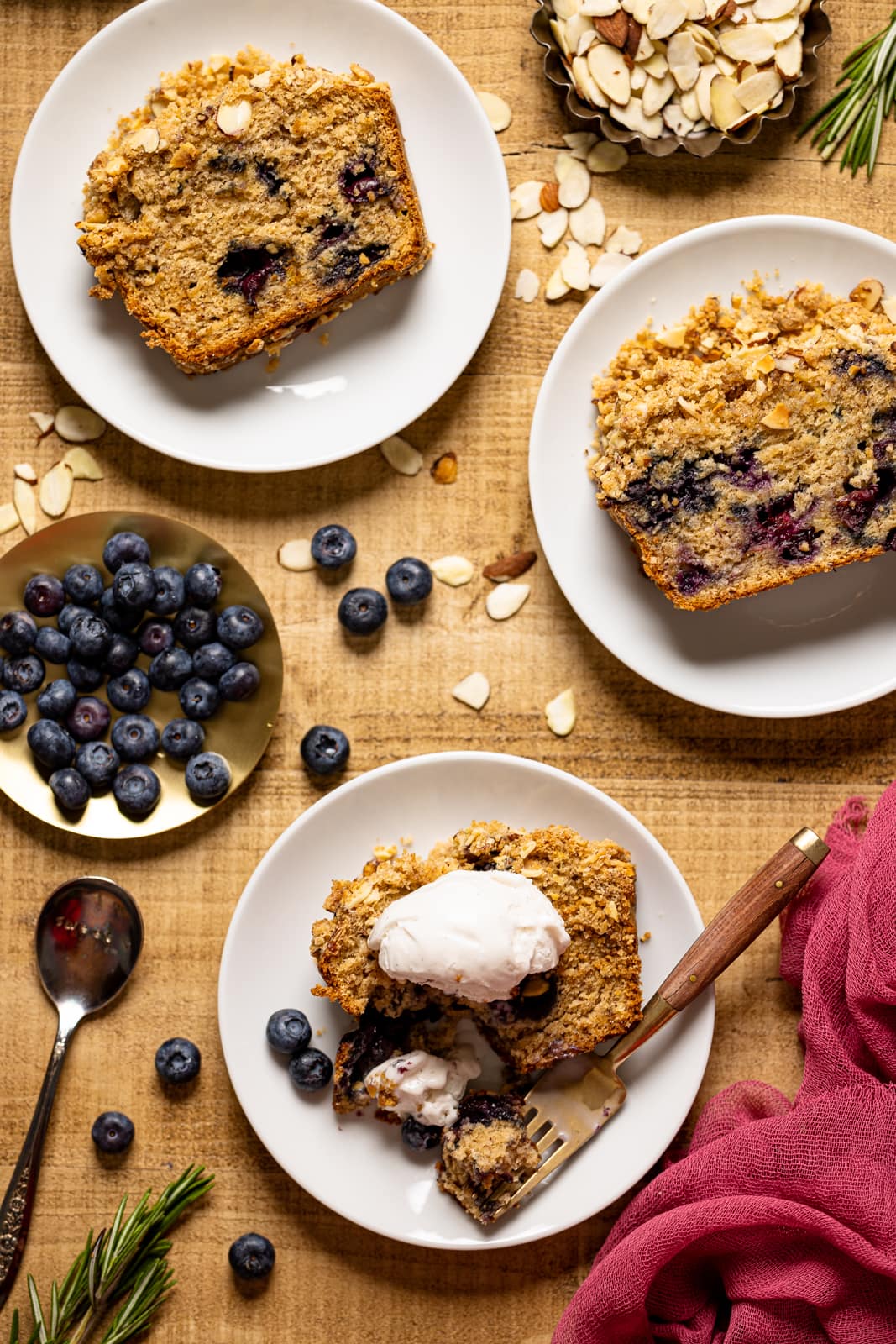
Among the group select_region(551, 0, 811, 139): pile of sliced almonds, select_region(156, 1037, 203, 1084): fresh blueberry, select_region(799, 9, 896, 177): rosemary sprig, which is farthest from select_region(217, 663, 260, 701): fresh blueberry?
select_region(799, 9, 896, 177): rosemary sprig

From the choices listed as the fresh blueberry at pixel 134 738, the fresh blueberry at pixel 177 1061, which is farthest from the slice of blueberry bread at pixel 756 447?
the fresh blueberry at pixel 177 1061

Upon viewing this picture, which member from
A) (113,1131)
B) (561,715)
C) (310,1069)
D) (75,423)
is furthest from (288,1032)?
(75,423)

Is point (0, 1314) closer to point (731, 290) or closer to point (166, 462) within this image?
point (166, 462)

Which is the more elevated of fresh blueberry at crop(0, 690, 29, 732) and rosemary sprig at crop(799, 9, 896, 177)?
rosemary sprig at crop(799, 9, 896, 177)

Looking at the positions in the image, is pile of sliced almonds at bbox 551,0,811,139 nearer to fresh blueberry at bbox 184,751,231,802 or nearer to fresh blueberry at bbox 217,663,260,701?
fresh blueberry at bbox 217,663,260,701

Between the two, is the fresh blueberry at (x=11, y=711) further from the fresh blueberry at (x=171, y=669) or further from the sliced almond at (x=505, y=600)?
the sliced almond at (x=505, y=600)

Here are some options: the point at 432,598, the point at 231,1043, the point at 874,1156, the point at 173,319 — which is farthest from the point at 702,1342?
the point at 173,319
